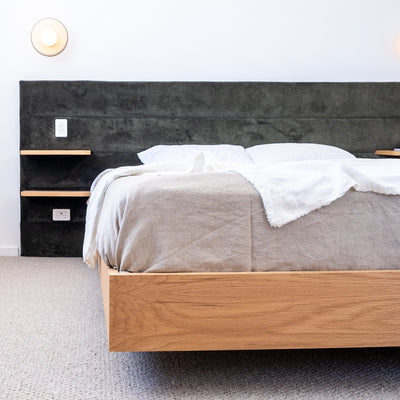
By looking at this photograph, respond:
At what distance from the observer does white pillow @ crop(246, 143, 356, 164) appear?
2.87 meters

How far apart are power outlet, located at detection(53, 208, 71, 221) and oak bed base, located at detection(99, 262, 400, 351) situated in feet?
6.62

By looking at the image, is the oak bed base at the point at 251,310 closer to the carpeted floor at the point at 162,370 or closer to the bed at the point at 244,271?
the bed at the point at 244,271

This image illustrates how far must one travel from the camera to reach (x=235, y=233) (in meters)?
1.32

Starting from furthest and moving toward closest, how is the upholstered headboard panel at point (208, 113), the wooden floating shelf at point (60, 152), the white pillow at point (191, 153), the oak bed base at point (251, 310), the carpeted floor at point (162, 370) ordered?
the upholstered headboard panel at point (208, 113) < the wooden floating shelf at point (60, 152) < the white pillow at point (191, 153) < the carpeted floor at point (162, 370) < the oak bed base at point (251, 310)

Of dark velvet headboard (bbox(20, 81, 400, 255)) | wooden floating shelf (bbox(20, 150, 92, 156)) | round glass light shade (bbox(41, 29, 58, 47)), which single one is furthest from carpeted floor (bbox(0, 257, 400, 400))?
A: round glass light shade (bbox(41, 29, 58, 47))

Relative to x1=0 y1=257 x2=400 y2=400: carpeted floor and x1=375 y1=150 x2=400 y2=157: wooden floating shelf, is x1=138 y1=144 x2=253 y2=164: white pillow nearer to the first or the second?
x1=375 y1=150 x2=400 y2=157: wooden floating shelf

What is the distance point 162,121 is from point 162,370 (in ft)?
6.45

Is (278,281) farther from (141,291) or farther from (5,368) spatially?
(5,368)

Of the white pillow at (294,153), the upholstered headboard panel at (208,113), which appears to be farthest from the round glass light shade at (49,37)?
the white pillow at (294,153)

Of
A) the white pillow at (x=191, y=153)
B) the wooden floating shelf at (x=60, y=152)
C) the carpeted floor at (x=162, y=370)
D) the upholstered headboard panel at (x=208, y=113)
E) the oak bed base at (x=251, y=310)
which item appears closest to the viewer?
the oak bed base at (x=251, y=310)

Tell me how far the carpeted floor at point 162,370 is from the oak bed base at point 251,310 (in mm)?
162

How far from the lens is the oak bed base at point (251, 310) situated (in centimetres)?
127

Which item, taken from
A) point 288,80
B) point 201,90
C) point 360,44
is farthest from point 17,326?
point 360,44

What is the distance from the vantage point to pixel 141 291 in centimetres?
127
